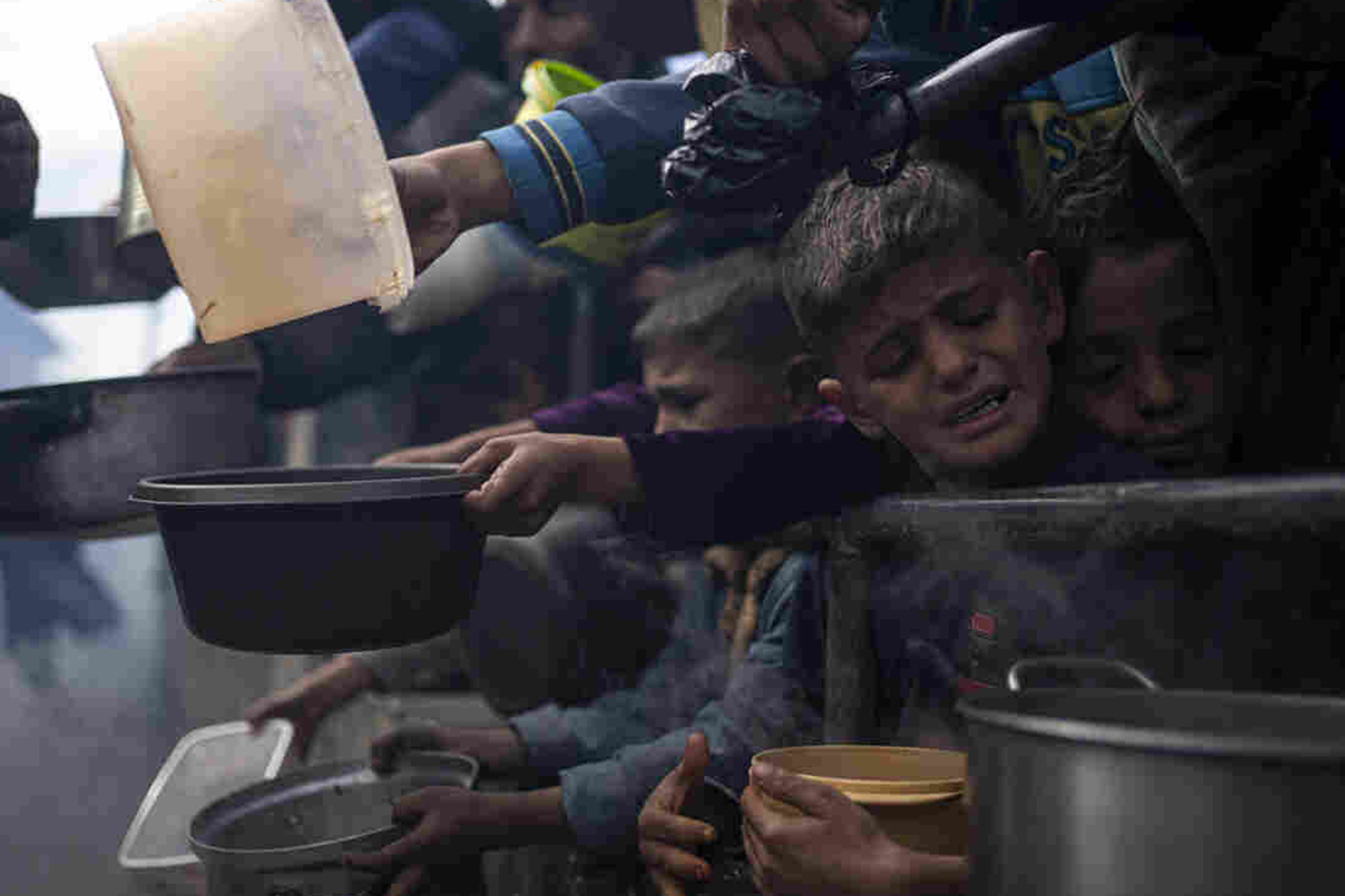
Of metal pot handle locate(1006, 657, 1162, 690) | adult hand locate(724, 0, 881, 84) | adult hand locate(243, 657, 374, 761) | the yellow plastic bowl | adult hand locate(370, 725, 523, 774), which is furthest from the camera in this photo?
adult hand locate(243, 657, 374, 761)

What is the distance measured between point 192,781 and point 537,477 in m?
1.30

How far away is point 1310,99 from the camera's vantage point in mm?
1125

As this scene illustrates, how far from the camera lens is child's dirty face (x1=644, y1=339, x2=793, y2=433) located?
1.99 metres

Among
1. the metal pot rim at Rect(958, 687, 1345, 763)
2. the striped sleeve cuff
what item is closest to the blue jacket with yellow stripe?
the striped sleeve cuff

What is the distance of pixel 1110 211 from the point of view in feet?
4.62

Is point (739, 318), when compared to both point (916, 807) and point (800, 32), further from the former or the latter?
point (916, 807)

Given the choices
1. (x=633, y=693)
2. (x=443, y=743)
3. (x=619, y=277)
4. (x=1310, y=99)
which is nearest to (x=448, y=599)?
(x=443, y=743)

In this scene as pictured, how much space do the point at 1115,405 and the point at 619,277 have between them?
1.45m

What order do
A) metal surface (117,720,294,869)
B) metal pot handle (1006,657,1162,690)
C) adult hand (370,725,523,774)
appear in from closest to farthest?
metal pot handle (1006,657,1162,690), metal surface (117,720,294,869), adult hand (370,725,523,774)

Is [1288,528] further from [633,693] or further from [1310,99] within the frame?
[633,693]

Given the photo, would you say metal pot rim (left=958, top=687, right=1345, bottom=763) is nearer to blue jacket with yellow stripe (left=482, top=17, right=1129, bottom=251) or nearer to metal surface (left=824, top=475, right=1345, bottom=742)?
metal surface (left=824, top=475, right=1345, bottom=742)

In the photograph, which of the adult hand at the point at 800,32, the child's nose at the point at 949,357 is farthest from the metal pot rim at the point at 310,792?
the adult hand at the point at 800,32

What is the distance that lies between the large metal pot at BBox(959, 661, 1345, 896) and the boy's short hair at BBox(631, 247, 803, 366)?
4.18ft

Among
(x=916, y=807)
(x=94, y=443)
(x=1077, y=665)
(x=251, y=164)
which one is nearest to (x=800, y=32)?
(x=251, y=164)
